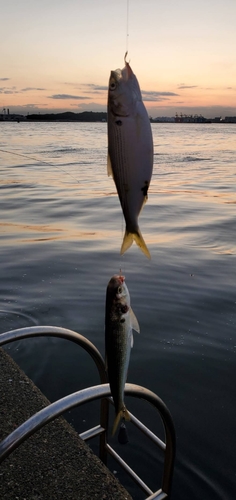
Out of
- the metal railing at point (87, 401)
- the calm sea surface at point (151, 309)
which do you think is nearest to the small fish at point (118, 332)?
the calm sea surface at point (151, 309)

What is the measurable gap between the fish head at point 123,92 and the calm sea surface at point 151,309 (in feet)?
1.06

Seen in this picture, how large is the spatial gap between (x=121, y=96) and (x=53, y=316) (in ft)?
27.7

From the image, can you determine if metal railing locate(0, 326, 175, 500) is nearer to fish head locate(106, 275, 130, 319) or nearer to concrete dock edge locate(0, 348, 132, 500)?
concrete dock edge locate(0, 348, 132, 500)

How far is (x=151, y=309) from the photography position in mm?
9656

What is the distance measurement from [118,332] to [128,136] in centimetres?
74

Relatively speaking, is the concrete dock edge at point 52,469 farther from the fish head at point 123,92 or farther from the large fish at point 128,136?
the fish head at point 123,92

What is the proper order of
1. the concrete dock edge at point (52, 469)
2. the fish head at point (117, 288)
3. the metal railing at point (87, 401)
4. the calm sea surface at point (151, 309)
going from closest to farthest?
the fish head at point (117, 288) → the metal railing at point (87, 401) → the concrete dock edge at point (52, 469) → the calm sea surface at point (151, 309)

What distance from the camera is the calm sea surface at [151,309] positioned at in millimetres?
6039

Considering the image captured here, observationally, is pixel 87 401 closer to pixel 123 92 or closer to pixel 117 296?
pixel 117 296

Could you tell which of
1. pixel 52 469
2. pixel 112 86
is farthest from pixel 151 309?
pixel 112 86

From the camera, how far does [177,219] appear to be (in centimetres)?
1859

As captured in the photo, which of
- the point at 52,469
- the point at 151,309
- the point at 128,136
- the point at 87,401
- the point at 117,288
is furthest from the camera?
the point at 151,309

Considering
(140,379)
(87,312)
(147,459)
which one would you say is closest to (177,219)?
(87,312)

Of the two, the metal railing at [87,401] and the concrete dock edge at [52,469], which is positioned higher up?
the metal railing at [87,401]
